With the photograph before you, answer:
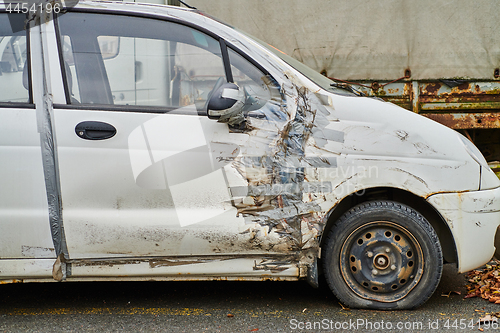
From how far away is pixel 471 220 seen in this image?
2.88 meters

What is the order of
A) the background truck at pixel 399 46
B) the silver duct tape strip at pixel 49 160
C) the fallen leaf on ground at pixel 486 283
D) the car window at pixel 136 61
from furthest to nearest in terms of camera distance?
1. the background truck at pixel 399 46
2. the fallen leaf on ground at pixel 486 283
3. the car window at pixel 136 61
4. the silver duct tape strip at pixel 49 160

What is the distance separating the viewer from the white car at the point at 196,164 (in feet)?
9.02

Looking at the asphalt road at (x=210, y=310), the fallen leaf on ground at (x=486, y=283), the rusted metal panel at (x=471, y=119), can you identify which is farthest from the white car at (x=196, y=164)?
the rusted metal panel at (x=471, y=119)

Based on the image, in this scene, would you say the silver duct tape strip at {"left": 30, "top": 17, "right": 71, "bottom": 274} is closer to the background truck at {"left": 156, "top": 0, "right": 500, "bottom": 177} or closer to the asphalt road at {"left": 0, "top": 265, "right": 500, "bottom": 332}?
the asphalt road at {"left": 0, "top": 265, "right": 500, "bottom": 332}

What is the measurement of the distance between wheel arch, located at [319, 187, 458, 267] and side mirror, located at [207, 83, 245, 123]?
90cm

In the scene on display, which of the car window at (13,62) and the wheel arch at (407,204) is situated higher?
the car window at (13,62)

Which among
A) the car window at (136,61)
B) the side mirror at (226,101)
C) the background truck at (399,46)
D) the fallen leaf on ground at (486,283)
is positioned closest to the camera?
the side mirror at (226,101)

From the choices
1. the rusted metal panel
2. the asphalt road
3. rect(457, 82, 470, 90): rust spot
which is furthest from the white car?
rect(457, 82, 470, 90): rust spot

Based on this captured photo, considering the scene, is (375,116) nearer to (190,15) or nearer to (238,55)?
(238,55)

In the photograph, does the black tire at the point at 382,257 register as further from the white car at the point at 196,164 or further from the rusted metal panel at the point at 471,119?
the rusted metal panel at the point at 471,119

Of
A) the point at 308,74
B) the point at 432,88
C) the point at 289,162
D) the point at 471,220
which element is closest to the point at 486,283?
the point at 471,220

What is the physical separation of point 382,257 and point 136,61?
195cm

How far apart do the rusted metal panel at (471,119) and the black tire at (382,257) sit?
9.14 ft

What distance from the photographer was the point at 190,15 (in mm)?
2902
